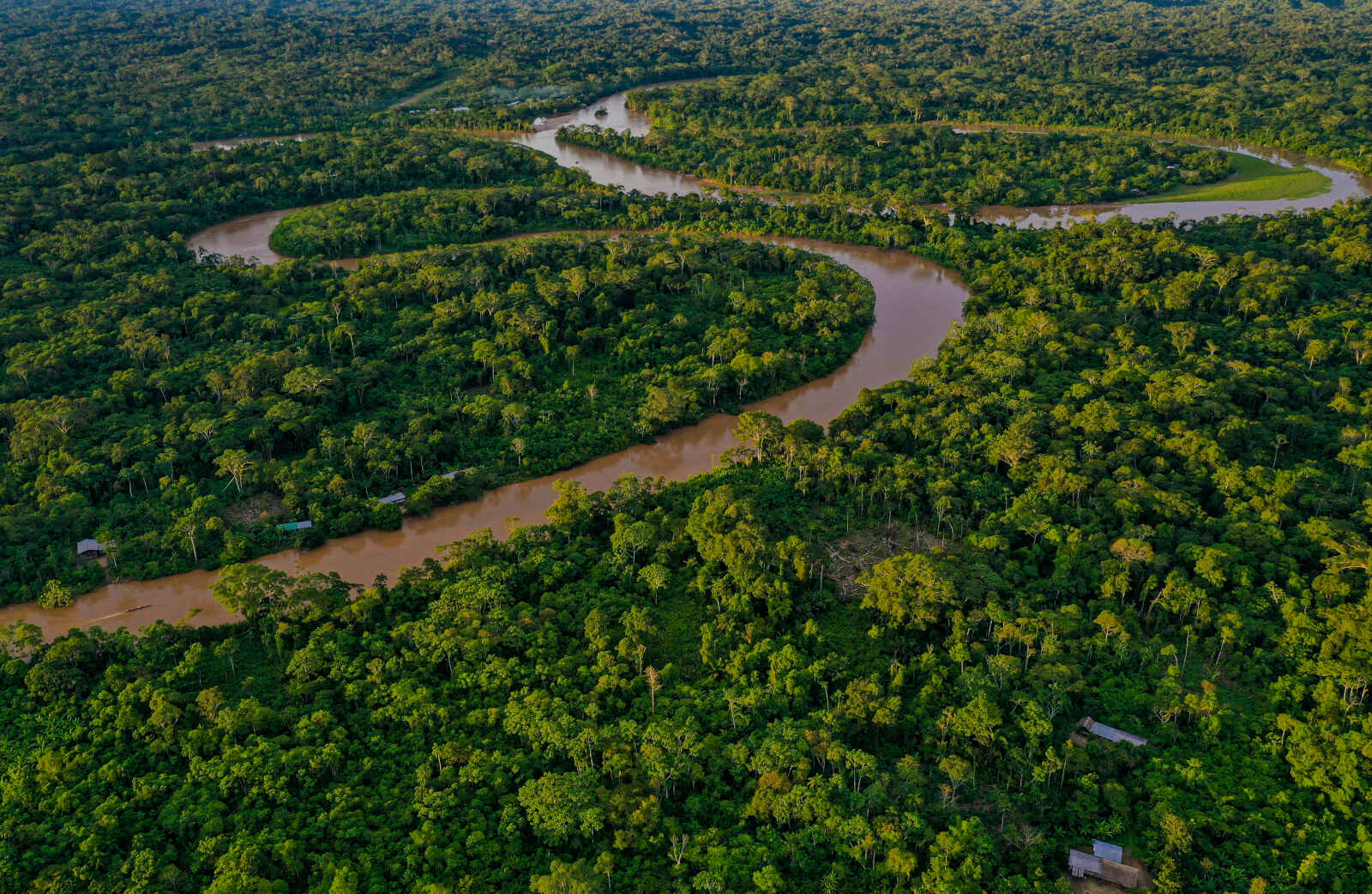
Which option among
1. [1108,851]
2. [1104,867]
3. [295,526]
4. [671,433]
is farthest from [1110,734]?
A: [295,526]

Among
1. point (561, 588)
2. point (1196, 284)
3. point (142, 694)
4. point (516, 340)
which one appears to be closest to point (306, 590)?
point (142, 694)

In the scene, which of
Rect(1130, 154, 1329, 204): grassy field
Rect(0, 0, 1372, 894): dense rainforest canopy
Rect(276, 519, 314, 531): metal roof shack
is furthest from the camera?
Rect(1130, 154, 1329, 204): grassy field

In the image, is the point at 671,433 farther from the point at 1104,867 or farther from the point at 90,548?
the point at 1104,867

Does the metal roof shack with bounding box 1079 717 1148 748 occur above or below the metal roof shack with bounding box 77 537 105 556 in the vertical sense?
below

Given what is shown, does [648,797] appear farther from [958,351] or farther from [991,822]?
[958,351]

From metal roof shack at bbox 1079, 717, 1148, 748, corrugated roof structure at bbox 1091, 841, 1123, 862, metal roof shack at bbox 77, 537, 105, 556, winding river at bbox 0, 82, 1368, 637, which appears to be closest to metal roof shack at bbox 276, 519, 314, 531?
winding river at bbox 0, 82, 1368, 637

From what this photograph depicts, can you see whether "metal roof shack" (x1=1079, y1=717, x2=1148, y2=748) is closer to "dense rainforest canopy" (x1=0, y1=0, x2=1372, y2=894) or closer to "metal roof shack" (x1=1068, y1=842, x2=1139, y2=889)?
"dense rainforest canopy" (x1=0, y1=0, x2=1372, y2=894)

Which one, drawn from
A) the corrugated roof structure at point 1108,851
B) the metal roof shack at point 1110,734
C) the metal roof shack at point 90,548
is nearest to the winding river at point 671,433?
the metal roof shack at point 90,548

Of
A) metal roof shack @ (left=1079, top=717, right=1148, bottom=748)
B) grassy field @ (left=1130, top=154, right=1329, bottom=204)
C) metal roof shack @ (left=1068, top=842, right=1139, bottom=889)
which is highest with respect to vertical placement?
grassy field @ (left=1130, top=154, right=1329, bottom=204)
